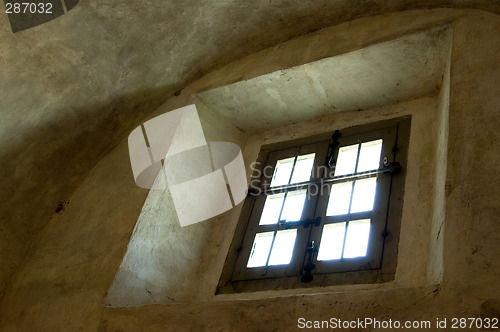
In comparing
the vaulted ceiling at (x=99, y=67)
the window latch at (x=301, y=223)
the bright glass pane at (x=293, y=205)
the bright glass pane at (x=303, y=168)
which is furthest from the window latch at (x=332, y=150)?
the vaulted ceiling at (x=99, y=67)

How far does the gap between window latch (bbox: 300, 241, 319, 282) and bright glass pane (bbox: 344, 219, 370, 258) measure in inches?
6.7

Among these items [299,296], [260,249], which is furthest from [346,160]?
[299,296]

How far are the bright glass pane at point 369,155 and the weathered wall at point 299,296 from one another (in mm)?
294


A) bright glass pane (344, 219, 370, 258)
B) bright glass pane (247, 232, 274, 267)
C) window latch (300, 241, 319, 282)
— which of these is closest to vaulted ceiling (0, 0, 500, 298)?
bright glass pane (247, 232, 274, 267)

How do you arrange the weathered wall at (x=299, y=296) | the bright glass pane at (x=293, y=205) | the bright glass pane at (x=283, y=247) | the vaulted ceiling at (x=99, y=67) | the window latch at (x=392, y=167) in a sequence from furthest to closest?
the vaulted ceiling at (x=99, y=67) < the bright glass pane at (x=293, y=205) < the window latch at (x=392, y=167) < the bright glass pane at (x=283, y=247) < the weathered wall at (x=299, y=296)

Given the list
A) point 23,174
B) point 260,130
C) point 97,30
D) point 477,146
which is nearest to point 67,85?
point 97,30

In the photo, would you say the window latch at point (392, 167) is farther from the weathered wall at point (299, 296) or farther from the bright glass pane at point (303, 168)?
the bright glass pane at point (303, 168)

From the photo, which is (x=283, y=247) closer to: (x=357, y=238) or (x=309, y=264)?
(x=309, y=264)

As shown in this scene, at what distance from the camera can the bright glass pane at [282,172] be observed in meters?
3.27

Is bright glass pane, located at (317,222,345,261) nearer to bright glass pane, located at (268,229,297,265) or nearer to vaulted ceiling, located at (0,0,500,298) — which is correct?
bright glass pane, located at (268,229,297,265)

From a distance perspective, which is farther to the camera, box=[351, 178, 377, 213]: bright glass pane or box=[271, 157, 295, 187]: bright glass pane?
box=[271, 157, 295, 187]: bright glass pane

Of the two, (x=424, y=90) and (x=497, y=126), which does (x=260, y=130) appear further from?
(x=497, y=126)

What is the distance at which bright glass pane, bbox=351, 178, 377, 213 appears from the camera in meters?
2.74

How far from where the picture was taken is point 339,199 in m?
2.87
